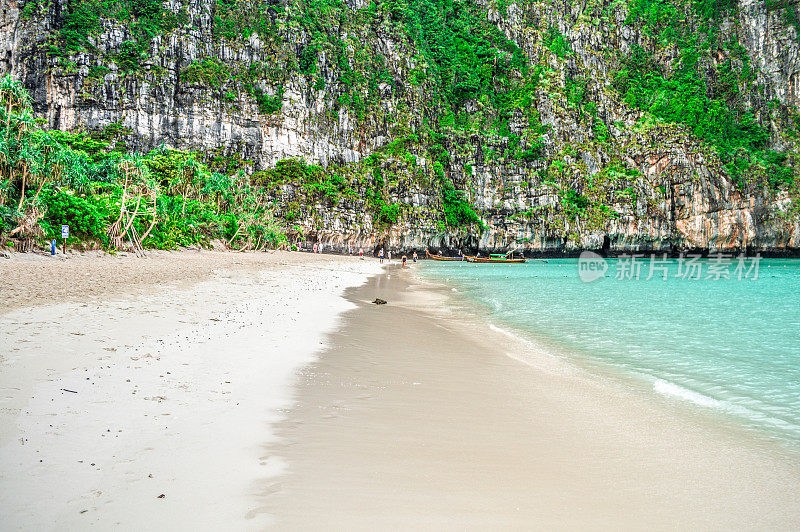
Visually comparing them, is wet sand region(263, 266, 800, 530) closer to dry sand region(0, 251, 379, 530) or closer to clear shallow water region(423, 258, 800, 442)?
dry sand region(0, 251, 379, 530)

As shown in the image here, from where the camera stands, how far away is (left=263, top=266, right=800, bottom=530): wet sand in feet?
8.14

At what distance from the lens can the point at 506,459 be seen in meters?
3.23

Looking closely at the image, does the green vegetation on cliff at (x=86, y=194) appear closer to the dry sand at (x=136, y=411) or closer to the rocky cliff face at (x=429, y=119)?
the dry sand at (x=136, y=411)

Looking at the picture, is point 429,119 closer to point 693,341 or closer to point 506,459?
point 693,341

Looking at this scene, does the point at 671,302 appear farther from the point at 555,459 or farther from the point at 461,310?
the point at 555,459

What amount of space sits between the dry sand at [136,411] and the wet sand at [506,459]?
33 centimetres

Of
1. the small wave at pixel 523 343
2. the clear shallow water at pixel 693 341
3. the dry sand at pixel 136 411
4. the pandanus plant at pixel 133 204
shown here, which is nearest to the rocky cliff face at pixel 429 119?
the pandanus plant at pixel 133 204

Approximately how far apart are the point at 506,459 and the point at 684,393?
3.65 metres

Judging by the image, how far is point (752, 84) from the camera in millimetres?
91250

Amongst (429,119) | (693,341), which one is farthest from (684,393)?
(429,119)

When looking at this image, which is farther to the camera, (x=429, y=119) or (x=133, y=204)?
(x=429, y=119)

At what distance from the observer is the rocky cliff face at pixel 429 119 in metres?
66.2

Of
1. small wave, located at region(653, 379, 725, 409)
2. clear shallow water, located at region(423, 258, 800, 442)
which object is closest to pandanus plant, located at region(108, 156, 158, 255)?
clear shallow water, located at region(423, 258, 800, 442)

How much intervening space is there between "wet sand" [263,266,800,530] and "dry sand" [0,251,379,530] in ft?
1.09
